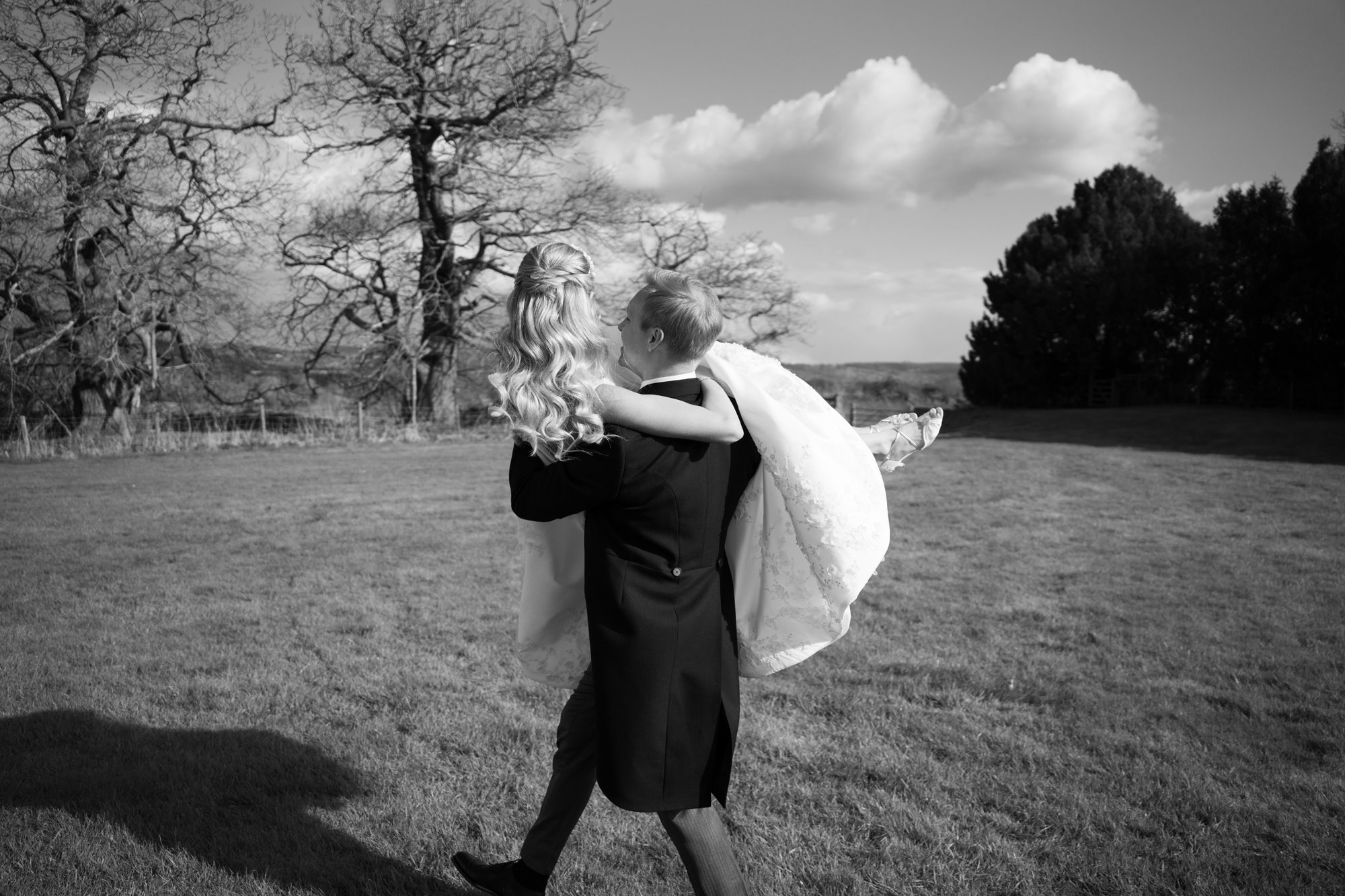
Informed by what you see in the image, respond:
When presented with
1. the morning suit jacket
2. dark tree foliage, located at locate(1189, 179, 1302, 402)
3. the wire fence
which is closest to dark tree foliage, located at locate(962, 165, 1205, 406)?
dark tree foliage, located at locate(1189, 179, 1302, 402)

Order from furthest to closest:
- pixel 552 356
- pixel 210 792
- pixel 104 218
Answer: pixel 104 218, pixel 210 792, pixel 552 356

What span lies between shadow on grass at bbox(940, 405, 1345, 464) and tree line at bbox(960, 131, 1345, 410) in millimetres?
2502

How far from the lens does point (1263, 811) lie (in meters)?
3.39

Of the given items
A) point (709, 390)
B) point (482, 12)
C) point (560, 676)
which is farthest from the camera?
point (482, 12)

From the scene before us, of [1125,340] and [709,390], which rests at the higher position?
[1125,340]

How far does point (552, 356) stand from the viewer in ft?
7.23

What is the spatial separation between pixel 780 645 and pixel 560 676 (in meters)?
0.76

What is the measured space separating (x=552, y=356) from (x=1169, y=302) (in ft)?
130

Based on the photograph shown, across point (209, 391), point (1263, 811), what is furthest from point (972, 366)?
point (1263, 811)

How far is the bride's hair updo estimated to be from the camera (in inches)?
84.5

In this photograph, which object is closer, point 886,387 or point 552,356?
point 552,356

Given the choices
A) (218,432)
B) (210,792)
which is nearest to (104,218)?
(218,432)

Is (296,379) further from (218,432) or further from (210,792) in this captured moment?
(210,792)

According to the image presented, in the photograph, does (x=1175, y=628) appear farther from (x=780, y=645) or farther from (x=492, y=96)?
(x=492, y=96)
